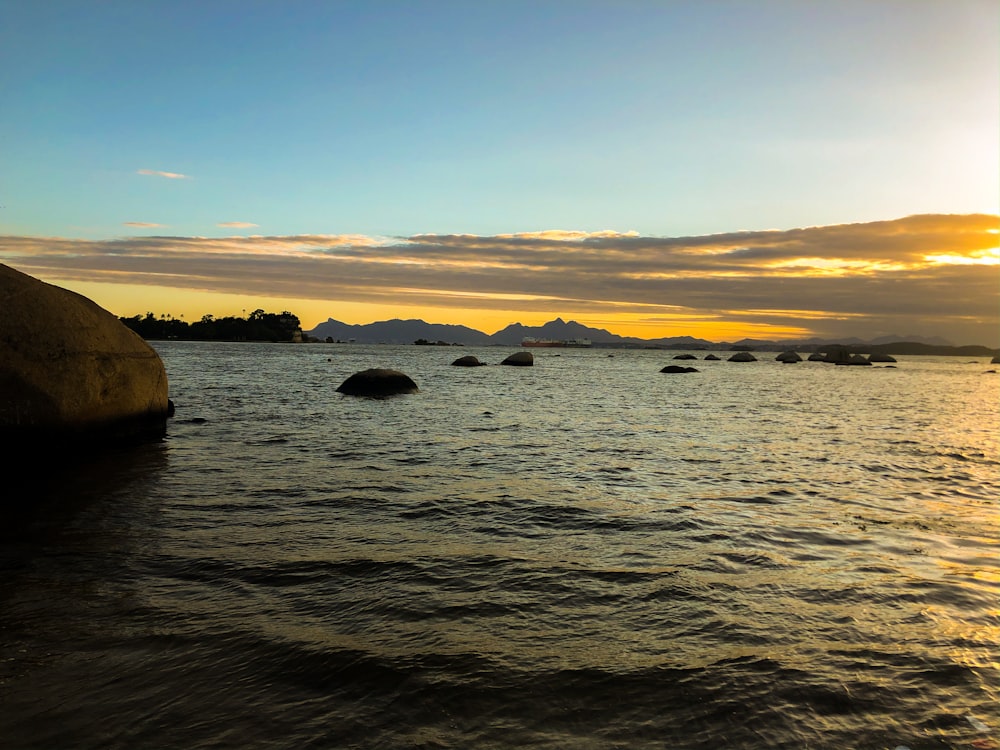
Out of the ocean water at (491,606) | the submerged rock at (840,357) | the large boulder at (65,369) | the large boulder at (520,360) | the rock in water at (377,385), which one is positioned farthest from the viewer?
the submerged rock at (840,357)

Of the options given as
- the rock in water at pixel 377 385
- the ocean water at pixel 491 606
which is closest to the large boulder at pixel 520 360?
the rock in water at pixel 377 385

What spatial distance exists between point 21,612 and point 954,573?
951 centimetres

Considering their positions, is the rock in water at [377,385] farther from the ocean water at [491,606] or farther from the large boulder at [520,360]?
the large boulder at [520,360]

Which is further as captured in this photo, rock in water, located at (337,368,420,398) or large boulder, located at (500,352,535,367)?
large boulder, located at (500,352,535,367)

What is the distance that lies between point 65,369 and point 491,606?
10527 millimetres

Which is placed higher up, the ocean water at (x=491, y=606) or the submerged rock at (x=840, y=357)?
the ocean water at (x=491, y=606)

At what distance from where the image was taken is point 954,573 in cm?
700

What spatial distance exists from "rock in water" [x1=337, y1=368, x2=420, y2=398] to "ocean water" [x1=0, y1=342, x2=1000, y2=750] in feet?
54.5

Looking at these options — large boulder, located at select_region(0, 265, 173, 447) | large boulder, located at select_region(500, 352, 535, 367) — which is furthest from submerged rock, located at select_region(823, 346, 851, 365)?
large boulder, located at select_region(0, 265, 173, 447)

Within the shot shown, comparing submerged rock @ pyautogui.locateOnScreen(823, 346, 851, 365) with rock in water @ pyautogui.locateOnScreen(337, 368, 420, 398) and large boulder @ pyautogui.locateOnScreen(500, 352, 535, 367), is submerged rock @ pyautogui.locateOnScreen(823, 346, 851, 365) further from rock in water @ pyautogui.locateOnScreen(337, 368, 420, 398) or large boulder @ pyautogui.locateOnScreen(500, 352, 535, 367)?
rock in water @ pyautogui.locateOnScreen(337, 368, 420, 398)

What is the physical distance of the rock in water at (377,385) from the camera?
2988 cm

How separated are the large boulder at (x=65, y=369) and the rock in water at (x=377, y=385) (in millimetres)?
15440

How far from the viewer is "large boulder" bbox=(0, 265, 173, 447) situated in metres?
11.0

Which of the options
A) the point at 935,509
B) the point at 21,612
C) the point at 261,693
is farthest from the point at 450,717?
the point at 935,509
